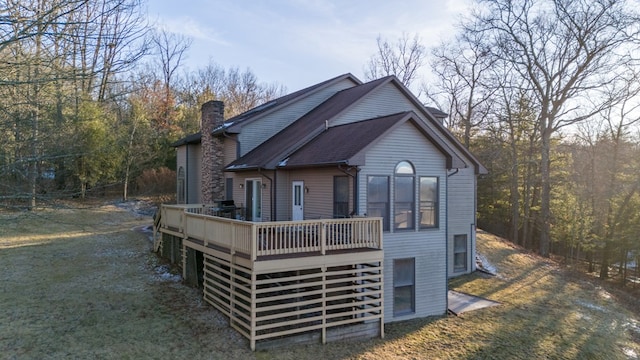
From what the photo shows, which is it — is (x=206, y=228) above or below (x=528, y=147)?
below

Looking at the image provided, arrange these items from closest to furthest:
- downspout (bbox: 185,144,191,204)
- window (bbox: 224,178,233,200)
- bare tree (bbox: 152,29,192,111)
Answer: window (bbox: 224,178,233,200), downspout (bbox: 185,144,191,204), bare tree (bbox: 152,29,192,111)

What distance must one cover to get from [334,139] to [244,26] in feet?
41.8

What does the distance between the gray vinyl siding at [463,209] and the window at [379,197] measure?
6.39m

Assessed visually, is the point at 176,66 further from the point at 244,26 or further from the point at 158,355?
the point at 158,355

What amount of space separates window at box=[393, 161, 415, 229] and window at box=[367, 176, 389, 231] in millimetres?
308

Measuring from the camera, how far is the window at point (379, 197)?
1080 centimetres

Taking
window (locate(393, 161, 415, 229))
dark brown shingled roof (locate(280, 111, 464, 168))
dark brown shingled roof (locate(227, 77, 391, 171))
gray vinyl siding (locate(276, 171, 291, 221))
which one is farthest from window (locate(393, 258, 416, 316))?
dark brown shingled roof (locate(227, 77, 391, 171))

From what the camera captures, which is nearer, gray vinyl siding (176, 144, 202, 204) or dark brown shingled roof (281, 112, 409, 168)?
dark brown shingled roof (281, 112, 409, 168)

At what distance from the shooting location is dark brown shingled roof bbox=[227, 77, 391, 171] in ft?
42.2

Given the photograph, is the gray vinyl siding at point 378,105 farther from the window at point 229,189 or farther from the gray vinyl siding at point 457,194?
the window at point 229,189

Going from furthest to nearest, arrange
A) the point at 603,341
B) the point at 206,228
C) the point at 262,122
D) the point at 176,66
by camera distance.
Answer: the point at 176,66 → the point at 262,122 → the point at 603,341 → the point at 206,228

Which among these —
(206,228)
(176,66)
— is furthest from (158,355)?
(176,66)

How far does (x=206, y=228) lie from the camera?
10711mm

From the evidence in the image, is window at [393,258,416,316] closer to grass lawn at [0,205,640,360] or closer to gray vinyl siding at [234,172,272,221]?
grass lawn at [0,205,640,360]
